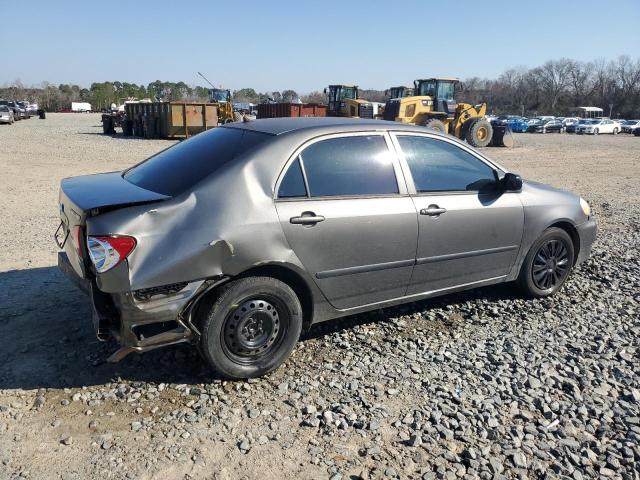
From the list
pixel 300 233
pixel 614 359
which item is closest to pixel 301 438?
pixel 300 233

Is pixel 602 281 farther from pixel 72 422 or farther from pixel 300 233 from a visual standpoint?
pixel 72 422

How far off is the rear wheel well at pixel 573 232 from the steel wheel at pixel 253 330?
299cm

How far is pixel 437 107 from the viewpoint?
24391mm

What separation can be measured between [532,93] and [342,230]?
117 metres

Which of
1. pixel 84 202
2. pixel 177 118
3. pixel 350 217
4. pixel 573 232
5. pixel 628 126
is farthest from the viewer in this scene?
pixel 628 126

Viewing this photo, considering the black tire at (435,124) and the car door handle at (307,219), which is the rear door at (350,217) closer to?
the car door handle at (307,219)

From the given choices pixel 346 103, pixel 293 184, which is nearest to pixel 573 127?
pixel 346 103

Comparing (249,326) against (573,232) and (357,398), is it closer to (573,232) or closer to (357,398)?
(357,398)

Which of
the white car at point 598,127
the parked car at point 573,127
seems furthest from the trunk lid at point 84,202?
the parked car at point 573,127

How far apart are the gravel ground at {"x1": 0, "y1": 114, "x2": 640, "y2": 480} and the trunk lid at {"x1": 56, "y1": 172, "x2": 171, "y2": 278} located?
2.73 ft

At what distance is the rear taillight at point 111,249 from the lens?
302 centimetres

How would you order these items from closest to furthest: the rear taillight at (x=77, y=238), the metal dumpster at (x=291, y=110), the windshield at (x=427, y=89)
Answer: the rear taillight at (x=77, y=238) → the windshield at (x=427, y=89) → the metal dumpster at (x=291, y=110)

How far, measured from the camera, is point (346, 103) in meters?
30.1

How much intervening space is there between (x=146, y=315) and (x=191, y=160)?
122 centimetres
